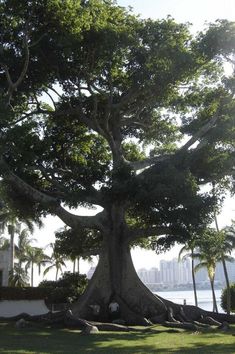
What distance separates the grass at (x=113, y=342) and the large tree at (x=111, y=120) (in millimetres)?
3837

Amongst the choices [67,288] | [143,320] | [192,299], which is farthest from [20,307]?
[192,299]

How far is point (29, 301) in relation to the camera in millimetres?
28609

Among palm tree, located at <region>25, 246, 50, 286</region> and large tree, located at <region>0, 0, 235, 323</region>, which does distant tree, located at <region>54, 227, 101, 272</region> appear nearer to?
large tree, located at <region>0, 0, 235, 323</region>

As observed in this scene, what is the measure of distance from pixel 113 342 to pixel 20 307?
15176 mm

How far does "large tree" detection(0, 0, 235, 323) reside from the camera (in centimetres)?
1981

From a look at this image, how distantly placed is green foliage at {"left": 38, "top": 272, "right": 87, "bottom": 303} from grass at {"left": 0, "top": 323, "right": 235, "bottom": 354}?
1229 centimetres

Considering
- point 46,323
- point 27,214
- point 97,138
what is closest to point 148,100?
point 97,138

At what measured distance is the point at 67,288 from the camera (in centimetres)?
3156

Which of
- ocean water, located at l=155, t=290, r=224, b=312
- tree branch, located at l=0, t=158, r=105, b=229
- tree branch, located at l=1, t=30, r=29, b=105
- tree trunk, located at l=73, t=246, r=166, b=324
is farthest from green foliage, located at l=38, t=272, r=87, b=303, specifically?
tree branch, located at l=1, t=30, r=29, b=105

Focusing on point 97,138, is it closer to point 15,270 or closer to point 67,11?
point 67,11

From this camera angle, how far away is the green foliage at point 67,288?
30.6 m

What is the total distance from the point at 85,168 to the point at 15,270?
3330 centimetres

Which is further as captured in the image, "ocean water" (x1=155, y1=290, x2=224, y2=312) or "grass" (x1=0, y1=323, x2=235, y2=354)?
"ocean water" (x1=155, y1=290, x2=224, y2=312)

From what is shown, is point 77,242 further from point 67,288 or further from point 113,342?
point 113,342
